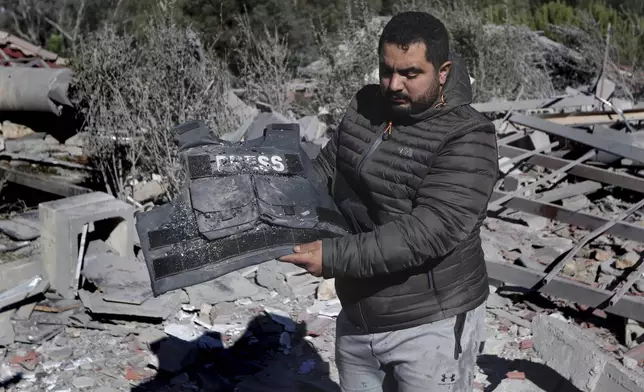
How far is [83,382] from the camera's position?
4359 millimetres

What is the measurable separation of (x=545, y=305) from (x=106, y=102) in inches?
197

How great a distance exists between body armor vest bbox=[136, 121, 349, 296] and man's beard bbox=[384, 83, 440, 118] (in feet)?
1.58

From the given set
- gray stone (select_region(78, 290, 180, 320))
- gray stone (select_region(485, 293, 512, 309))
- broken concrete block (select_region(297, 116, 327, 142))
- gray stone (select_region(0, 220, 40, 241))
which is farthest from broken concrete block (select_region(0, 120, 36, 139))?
gray stone (select_region(485, 293, 512, 309))

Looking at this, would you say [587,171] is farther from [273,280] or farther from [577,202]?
[273,280]

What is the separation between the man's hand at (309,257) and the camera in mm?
2229

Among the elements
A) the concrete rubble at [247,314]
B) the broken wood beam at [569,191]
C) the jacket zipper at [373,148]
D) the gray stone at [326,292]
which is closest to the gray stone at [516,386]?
the concrete rubble at [247,314]

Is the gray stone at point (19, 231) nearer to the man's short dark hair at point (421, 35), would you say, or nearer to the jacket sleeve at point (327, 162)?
the jacket sleeve at point (327, 162)

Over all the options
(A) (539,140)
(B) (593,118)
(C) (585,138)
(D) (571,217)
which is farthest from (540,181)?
(B) (593,118)

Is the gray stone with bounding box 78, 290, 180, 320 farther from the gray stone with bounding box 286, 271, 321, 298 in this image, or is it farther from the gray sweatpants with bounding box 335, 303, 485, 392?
the gray sweatpants with bounding box 335, 303, 485, 392

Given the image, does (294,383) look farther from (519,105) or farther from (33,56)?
(33,56)

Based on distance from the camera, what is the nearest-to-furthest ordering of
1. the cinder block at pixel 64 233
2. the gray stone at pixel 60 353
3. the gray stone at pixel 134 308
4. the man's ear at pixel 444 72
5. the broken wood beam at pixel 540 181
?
the man's ear at pixel 444 72
the gray stone at pixel 60 353
the gray stone at pixel 134 308
the cinder block at pixel 64 233
the broken wood beam at pixel 540 181

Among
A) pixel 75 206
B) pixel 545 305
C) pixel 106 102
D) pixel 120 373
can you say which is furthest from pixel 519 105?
pixel 120 373

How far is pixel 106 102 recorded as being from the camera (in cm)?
751

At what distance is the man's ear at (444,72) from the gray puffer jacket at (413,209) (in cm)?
2
